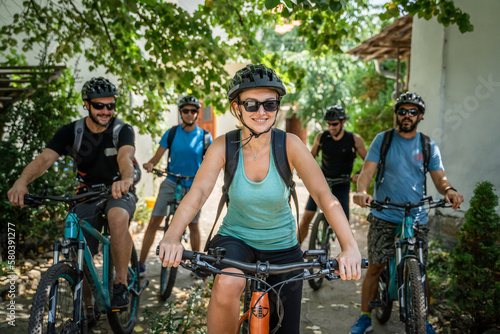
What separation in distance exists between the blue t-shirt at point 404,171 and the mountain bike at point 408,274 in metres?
0.13

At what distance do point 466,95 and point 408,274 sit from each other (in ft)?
13.2

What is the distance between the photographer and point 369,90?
15219 mm

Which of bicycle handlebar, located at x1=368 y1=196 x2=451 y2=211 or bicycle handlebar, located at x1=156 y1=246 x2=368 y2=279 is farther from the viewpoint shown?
bicycle handlebar, located at x1=368 y1=196 x2=451 y2=211

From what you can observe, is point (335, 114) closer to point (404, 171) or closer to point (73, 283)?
point (404, 171)

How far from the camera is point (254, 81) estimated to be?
101 inches

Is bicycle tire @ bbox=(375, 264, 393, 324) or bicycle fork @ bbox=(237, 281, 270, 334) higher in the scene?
bicycle fork @ bbox=(237, 281, 270, 334)

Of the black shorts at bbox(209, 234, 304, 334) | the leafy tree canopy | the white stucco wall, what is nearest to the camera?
the black shorts at bbox(209, 234, 304, 334)

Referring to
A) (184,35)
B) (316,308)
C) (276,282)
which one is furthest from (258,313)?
(184,35)

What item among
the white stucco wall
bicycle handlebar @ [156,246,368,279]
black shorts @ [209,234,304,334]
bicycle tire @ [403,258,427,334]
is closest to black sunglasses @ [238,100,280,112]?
black shorts @ [209,234,304,334]

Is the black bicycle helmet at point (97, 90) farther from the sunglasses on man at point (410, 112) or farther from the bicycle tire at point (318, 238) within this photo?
the bicycle tire at point (318, 238)

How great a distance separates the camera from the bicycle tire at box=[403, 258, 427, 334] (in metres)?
3.38

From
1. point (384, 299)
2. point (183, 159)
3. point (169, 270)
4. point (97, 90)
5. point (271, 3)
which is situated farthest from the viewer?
point (183, 159)

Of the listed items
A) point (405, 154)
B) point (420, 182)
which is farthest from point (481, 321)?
point (405, 154)

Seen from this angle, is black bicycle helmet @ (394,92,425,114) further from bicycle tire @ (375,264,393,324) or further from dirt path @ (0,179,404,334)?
dirt path @ (0,179,404,334)
